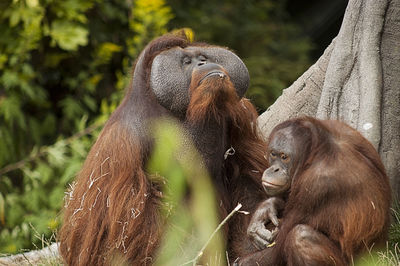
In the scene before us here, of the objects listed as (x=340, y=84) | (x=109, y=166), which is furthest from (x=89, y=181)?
(x=340, y=84)

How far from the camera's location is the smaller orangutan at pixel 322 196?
3727 millimetres

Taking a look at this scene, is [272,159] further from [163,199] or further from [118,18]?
[118,18]

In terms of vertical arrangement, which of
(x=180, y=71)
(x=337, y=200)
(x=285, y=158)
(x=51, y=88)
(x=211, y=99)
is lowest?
(x=51, y=88)

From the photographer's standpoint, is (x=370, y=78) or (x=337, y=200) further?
(x=370, y=78)

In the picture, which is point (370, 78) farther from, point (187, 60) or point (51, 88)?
point (51, 88)

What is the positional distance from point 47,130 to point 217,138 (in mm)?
3746

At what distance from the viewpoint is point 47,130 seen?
25.9 feet

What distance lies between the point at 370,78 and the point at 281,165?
129cm

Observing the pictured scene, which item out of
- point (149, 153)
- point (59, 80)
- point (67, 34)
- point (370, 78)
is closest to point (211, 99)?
point (149, 153)

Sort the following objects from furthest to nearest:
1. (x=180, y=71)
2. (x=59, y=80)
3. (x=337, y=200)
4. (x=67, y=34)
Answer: (x=59, y=80), (x=67, y=34), (x=180, y=71), (x=337, y=200)

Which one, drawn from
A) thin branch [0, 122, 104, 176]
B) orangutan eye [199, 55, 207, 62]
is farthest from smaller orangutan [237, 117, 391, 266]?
thin branch [0, 122, 104, 176]

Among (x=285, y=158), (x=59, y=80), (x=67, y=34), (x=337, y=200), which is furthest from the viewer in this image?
(x=59, y=80)

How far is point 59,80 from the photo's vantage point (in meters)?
8.26

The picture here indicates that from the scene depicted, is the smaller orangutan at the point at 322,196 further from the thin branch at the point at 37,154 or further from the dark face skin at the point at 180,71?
the thin branch at the point at 37,154
